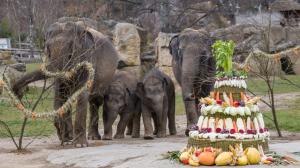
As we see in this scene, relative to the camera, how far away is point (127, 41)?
27.8 metres

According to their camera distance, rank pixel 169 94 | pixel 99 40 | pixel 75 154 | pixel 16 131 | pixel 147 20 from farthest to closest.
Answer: pixel 147 20 → pixel 16 131 → pixel 169 94 → pixel 99 40 → pixel 75 154

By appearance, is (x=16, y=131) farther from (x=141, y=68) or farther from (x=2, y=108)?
(x=141, y=68)

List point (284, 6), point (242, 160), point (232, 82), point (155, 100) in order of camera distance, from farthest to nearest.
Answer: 1. point (284, 6)
2. point (155, 100)
3. point (232, 82)
4. point (242, 160)

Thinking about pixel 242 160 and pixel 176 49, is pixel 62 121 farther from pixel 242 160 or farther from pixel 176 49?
pixel 242 160

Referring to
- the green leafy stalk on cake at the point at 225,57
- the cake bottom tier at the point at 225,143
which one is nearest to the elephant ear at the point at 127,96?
the green leafy stalk on cake at the point at 225,57

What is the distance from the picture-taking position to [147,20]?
39.3m

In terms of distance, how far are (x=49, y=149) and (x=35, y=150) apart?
10.1 inches

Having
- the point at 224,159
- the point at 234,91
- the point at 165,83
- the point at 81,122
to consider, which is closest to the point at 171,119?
the point at 165,83

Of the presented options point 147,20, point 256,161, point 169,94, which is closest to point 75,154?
point 256,161

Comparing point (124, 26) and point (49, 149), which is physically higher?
point (124, 26)

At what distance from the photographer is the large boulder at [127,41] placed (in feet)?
90.7

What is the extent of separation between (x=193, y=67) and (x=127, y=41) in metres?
12.9

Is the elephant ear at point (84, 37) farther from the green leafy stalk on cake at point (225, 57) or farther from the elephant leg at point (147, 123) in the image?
the green leafy stalk on cake at point (225, 57)

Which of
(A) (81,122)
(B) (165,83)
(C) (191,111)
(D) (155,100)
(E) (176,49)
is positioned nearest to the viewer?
(A) (81,122)
